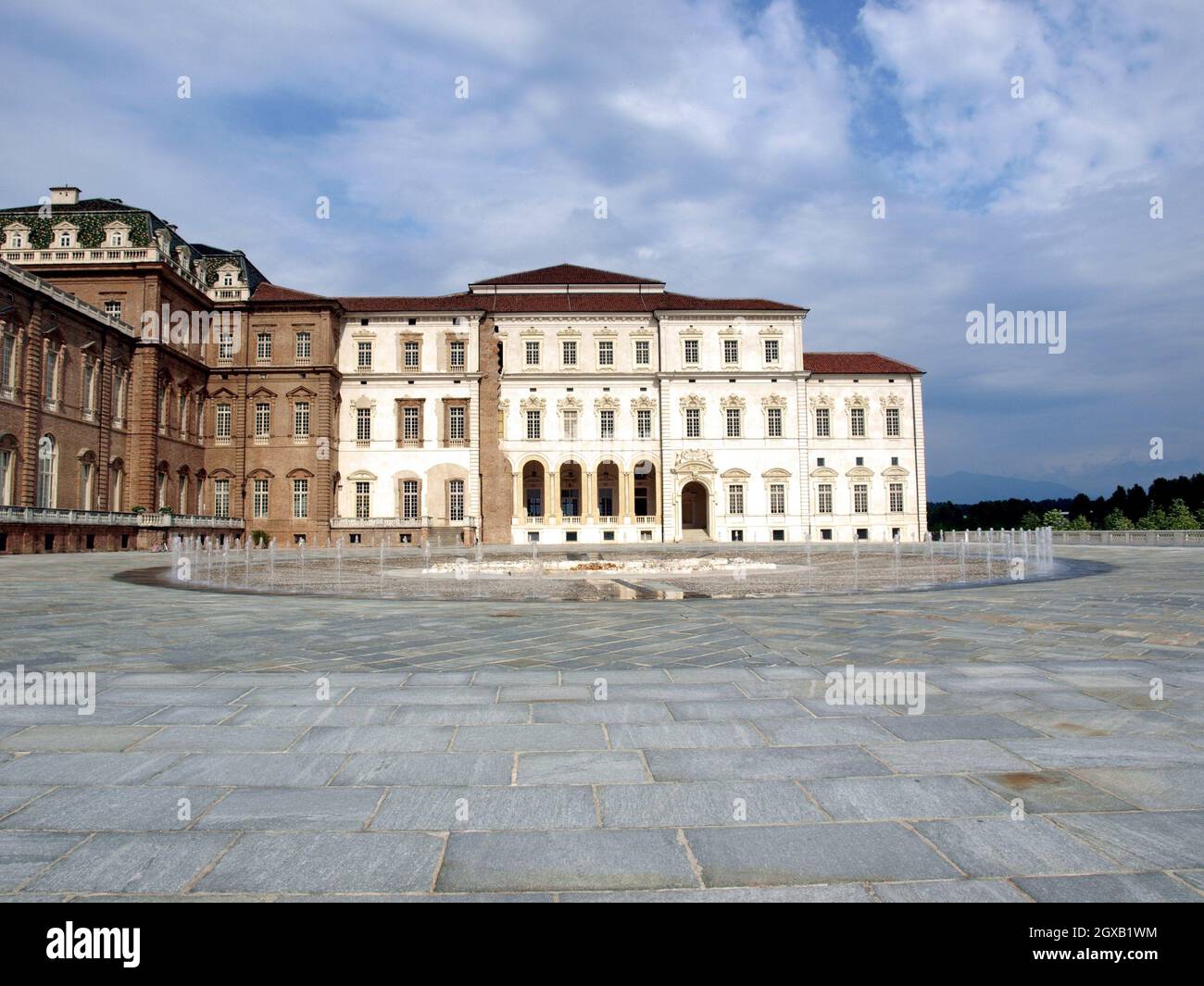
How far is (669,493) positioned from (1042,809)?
44.3 meters

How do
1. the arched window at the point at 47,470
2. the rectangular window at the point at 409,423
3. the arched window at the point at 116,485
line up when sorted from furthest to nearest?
1. the rectangular window at the point at 409,423
2. the arched window at the point at 116,485
3. the arched window at the point at 47,470

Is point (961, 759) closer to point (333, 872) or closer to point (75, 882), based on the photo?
point (333, 872)

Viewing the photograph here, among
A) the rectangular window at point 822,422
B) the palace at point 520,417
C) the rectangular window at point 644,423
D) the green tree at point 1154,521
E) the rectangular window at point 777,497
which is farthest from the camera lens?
the rectangular window at point 822,422

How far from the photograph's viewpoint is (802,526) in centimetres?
4719

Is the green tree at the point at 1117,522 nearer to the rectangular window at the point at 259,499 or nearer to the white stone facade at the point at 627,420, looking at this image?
the white stone facade at the point at 627,420

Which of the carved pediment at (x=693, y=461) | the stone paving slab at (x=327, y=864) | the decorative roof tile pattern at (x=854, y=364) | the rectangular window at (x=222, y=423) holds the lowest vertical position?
the stone paving slab at (x=327, y=864)

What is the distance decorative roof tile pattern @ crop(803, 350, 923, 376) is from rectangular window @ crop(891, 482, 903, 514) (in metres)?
7.20

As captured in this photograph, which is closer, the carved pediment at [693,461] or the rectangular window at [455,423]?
the rectangular window at [455,423]

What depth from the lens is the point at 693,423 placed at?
47.5 meters

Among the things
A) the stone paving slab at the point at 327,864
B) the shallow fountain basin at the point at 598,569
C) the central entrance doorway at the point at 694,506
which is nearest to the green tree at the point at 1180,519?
the central entrance doorway at the point at 694,506

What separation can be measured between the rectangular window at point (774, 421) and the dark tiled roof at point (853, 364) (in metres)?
3.40

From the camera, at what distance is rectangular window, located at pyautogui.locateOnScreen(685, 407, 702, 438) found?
47375 mm

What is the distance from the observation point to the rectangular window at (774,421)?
47.7m
